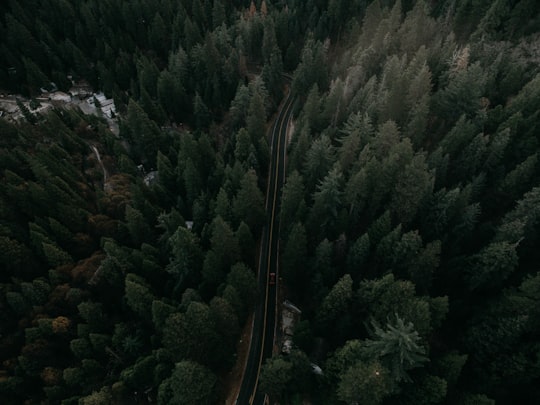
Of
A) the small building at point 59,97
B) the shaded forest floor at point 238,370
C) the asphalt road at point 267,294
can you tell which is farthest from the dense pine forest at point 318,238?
the small building at point 59,97

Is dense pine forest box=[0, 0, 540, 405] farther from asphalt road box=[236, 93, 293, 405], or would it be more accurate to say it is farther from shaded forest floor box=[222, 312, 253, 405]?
asphalt road box=[236, 93, 293, 405]

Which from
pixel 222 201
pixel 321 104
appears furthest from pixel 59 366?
pixel 321 104

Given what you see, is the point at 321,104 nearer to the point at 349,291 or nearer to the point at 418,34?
the point at 418,34

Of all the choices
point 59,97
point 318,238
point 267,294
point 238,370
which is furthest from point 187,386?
point 59,97

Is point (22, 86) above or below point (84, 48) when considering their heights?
below

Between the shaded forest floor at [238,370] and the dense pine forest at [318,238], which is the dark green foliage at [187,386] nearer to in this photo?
the dense pine forest at [318,238]
